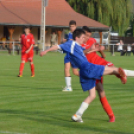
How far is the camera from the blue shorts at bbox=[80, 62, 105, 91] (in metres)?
A: 7.34

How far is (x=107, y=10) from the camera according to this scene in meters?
51.7

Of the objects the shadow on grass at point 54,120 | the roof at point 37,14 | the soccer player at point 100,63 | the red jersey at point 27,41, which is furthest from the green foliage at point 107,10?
the shadow on grass at point 54,120

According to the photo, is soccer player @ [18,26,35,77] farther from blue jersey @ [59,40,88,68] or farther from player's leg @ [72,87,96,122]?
player's leg @ [72,87,96,122]

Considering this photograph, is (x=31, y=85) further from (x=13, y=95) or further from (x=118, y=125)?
(x=118, y=125)

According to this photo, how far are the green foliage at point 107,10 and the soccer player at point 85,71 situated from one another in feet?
144

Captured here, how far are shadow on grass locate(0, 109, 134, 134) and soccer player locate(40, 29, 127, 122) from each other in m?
0.21

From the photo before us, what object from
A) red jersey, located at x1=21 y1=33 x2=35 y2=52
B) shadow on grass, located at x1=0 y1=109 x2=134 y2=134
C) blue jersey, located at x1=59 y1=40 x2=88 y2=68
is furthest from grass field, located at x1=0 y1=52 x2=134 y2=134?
red jersey, located at x1=21 y1=33 x2=35 y2=52

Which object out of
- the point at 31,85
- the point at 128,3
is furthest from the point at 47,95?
the point at 128,3

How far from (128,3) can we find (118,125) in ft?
155

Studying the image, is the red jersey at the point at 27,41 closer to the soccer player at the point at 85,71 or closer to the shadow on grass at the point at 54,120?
the shadow on grass at the point at 54,120

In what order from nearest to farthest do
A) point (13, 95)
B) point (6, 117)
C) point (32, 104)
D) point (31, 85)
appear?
point (6, 117), point (32, 104), point (13, 95), point (31, 85)

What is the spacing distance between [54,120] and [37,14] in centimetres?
4018

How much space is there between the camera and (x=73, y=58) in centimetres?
777

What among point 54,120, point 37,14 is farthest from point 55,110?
point 37,14
